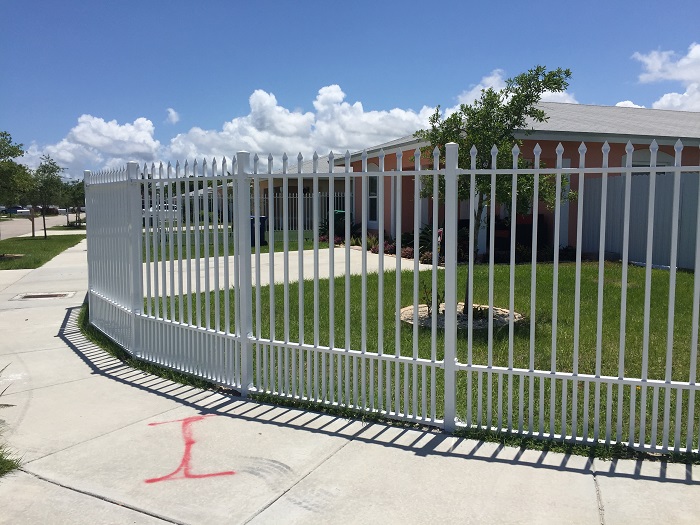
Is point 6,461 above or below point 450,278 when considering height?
below

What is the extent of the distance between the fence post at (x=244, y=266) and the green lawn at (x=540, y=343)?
0.17 metres

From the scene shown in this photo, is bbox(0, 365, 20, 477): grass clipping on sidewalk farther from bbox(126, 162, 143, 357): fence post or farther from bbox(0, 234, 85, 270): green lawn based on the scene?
bbox(0, 234, 85, 270): green lawn

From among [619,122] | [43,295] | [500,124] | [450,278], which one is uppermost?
[619,122]

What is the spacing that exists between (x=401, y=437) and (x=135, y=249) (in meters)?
3.86

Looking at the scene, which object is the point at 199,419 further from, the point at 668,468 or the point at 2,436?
the point at 668,468

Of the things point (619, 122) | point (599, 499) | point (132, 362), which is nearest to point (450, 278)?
point (599, 499)

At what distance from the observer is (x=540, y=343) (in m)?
7.02

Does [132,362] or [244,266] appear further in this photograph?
[132,362]

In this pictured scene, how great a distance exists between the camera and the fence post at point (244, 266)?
17.9 ft

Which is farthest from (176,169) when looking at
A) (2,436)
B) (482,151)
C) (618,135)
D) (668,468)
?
(618,135)

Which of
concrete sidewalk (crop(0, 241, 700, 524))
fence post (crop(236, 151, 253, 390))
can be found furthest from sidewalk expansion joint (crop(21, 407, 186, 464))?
fence post (crop(236, 151, 253, 390))

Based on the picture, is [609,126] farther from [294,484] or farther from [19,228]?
[19,228]

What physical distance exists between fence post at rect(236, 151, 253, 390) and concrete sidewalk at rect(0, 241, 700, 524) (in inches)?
13.8

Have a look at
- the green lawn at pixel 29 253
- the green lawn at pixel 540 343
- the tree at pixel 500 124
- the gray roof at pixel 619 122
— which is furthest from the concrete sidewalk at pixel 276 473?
the green lawn at pixel 29 253
